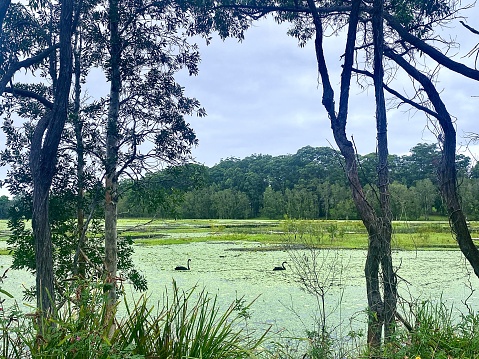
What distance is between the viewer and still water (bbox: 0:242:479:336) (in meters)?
6.02

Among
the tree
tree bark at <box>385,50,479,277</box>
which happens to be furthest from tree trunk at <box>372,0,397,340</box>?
the tree

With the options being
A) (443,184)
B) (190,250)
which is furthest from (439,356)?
(190,250)

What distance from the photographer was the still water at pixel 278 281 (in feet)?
19.8

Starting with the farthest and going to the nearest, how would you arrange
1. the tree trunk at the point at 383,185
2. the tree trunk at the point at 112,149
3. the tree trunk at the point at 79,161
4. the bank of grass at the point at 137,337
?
1. the tree trunk at the point at 112,149
2. the tree trunk at the point at 79,161
3. the tree trunk at the point at 383,185
4. the bank of grass at the point at 137,337

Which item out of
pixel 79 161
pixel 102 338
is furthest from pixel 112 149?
pixel 102 338

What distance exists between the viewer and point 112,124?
493 centimetres

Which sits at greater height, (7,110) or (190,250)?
(7,110)

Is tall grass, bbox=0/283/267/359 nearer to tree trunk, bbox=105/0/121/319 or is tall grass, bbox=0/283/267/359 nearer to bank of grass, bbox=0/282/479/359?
bank of grass, bbox=0/282/479/359

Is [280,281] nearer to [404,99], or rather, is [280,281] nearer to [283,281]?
[283,281]

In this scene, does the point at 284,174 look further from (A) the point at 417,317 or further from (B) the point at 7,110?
(A) the point at 417,317

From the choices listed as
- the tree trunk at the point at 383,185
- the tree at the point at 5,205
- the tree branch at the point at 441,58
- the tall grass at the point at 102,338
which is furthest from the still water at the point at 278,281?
the tall grass at the point at 102,338

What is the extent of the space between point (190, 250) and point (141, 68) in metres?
9.49

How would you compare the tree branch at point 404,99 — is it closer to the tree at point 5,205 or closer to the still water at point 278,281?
the still water at point 278,281

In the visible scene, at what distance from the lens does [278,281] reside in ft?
28.7
